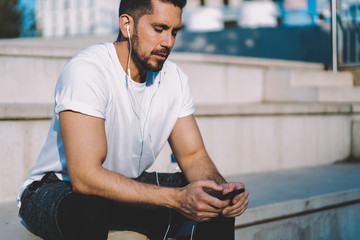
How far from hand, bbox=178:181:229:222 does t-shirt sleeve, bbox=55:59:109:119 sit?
498 mm

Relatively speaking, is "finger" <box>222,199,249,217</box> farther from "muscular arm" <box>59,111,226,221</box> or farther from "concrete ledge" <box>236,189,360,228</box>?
"concrete ledge" <box>236,189,360,228</box>

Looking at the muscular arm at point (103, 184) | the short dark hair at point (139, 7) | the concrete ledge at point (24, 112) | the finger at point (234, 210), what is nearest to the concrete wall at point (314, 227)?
the finger at point (234, 210)

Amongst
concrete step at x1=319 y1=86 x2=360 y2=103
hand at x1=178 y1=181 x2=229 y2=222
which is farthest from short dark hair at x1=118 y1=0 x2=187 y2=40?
concrete step at x1=319 y1=86 x2=360 y2=103

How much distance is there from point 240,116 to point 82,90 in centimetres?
230

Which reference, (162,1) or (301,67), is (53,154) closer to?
(162,1)

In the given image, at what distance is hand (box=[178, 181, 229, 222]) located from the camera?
1.73 meters

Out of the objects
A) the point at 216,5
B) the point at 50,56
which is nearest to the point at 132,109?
the point at 50,56

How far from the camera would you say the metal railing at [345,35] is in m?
5.70

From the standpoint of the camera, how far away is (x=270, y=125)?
4055mm

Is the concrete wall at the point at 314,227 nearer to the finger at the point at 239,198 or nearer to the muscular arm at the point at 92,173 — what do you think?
the finger at the point at 239,198

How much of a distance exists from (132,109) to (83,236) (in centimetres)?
69

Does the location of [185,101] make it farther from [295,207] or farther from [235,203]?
[295,207]

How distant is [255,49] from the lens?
25.5 ft

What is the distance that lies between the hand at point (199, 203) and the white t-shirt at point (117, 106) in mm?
456
